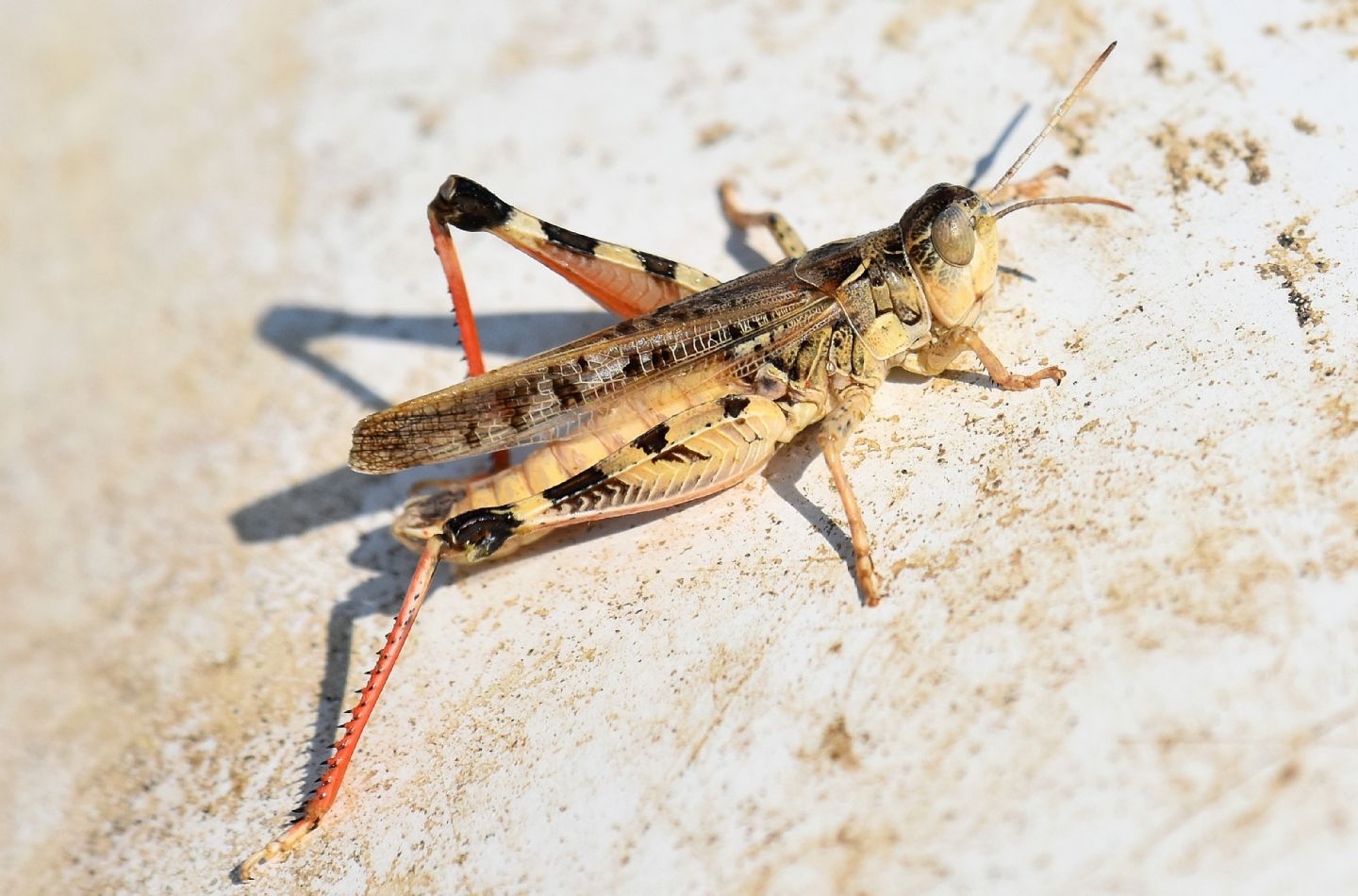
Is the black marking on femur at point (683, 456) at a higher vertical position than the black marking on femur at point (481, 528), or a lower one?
lower

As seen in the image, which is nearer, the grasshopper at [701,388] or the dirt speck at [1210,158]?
the grasshopper at [701,388]

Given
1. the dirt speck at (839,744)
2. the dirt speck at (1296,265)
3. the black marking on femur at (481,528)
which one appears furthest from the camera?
the black marking on femur at (481,528)

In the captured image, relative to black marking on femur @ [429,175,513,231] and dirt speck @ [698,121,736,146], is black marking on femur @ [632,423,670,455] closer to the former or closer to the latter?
black marking on femur @ [429,175,513,231]

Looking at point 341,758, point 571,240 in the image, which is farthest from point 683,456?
point 341,758

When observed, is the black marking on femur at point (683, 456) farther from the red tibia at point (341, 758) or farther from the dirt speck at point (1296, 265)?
the dirt speck at point (1296, 265)

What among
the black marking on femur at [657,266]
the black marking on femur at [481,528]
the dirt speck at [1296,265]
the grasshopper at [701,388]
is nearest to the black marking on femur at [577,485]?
the grasshopper at [701,388]

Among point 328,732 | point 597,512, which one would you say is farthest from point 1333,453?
point 328,732

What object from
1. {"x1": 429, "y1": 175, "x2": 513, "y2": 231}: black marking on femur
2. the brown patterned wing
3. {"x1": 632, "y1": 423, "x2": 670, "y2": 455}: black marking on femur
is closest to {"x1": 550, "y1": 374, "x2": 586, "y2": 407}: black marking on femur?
the brown patterned wing

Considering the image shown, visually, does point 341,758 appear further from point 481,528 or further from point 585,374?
point 585,374
